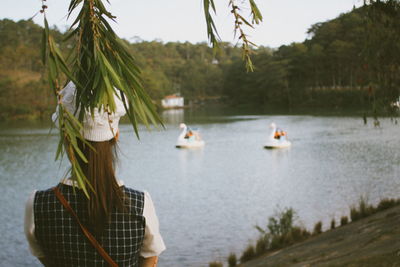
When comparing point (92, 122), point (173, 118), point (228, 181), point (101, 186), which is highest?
point (92, 122)

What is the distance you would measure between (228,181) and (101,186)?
1030cm

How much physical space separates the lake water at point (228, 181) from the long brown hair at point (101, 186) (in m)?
4.97

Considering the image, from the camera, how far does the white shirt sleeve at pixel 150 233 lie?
3.37ft

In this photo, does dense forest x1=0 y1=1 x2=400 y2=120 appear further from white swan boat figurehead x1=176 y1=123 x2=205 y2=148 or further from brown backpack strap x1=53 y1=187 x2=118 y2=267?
brown backpack strap x1=53 y1=187 x2=118 y2=267

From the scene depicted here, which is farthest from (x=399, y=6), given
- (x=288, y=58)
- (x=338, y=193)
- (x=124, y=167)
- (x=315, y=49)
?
(x=288, y=58)

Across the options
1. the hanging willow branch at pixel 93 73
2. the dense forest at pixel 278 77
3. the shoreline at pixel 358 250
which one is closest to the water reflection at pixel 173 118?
the dense forest at pixel 278 77

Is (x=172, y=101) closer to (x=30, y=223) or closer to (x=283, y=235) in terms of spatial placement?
(x=283, y=235)

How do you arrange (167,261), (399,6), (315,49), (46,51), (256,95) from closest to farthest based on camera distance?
(46,51) < (399,6) < (167,261) < (315,49) < (256,95)

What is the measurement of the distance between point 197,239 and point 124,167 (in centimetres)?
769

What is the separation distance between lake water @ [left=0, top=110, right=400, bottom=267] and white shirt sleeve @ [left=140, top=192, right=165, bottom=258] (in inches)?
192

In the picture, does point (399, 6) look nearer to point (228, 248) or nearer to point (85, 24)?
point (85, 24)

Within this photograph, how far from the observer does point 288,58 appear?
1991 inches

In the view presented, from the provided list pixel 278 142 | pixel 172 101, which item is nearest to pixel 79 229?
pixel 278 142

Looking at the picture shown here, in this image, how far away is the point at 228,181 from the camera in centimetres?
1120
